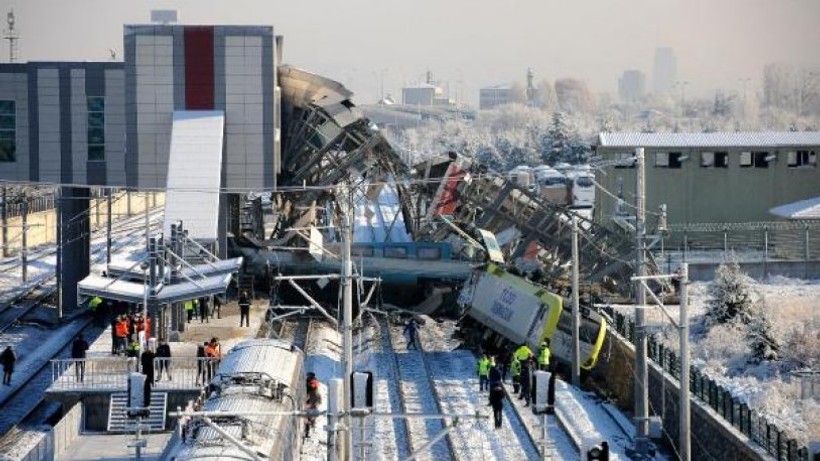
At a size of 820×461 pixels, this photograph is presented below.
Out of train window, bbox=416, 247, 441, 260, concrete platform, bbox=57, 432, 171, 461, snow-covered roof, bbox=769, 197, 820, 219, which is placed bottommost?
concrete platform, bbox=57, 432, 171, 461

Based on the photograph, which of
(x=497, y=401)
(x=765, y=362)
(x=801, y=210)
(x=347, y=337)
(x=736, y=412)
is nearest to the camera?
(x=347, y=337)

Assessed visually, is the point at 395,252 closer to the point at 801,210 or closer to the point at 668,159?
the point at 668,159

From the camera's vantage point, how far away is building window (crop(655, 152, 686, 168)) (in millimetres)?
68375

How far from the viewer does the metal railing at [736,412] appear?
86.8 feet

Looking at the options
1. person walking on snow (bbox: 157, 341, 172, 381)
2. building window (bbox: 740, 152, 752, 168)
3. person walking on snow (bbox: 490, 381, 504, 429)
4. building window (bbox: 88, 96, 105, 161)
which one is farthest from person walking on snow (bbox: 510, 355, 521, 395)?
building window (bbox: 740, 152, 752, 168)

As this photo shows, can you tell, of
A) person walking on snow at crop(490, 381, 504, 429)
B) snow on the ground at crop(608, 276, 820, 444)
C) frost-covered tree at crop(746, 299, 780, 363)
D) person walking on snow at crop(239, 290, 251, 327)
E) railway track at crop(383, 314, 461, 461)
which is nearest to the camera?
railway track at crop(383, 314, 461, 461)

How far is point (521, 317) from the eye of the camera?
42.4 metres

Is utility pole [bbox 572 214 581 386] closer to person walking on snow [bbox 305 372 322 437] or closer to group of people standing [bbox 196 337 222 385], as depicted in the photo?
person walking on snow [bbox 305 372 322 437]

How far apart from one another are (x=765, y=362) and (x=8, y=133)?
29.7m

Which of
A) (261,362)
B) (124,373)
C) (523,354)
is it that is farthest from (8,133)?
(261,362)

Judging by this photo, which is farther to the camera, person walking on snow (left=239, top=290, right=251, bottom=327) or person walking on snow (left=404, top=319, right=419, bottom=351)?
person walking on snow (left=239, top=290, right=251, bottom=327)

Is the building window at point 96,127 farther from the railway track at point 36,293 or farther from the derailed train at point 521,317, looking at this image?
the derailed train at point 521,317

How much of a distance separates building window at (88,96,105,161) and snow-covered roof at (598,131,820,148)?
25120 mm

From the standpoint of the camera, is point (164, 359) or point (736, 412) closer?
point (736, 412)
